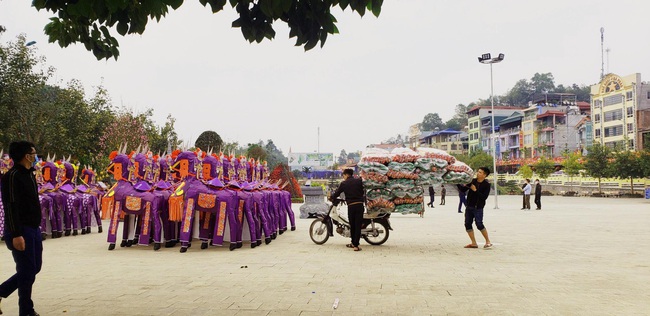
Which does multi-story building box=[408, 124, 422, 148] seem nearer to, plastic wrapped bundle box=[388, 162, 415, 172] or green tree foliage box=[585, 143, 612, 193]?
green tree foliage box=[585, 143, 612, 193]

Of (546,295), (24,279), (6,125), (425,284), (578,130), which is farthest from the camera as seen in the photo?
(578,130)

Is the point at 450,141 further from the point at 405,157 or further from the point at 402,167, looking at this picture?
the point at 402,167

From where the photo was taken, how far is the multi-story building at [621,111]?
58469mm

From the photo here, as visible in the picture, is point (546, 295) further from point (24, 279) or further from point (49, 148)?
point (49, 148)

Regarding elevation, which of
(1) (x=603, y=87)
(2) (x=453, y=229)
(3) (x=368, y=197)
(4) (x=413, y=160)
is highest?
(1) (x=603, y=87)

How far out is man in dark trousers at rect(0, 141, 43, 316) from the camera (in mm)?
5273

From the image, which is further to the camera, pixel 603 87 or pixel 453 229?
pixel 603 87

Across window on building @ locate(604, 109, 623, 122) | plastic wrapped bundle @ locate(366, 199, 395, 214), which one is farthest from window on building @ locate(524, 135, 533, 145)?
plastic wrapped bundle @ locate(366, 199, 395, 214)

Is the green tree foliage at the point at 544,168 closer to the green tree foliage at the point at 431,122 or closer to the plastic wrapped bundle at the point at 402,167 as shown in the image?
the plastic wrapped bundle at the point at 402,167

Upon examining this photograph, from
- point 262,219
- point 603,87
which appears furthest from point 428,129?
point 262,219

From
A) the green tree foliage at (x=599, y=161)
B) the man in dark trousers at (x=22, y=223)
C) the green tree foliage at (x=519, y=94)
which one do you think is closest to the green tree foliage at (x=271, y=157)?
the green tree foliage at (x=599, y=161)

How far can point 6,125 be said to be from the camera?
71.7 feet

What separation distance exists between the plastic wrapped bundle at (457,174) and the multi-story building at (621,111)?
4967cm

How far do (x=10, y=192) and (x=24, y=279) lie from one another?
84 centimetres
